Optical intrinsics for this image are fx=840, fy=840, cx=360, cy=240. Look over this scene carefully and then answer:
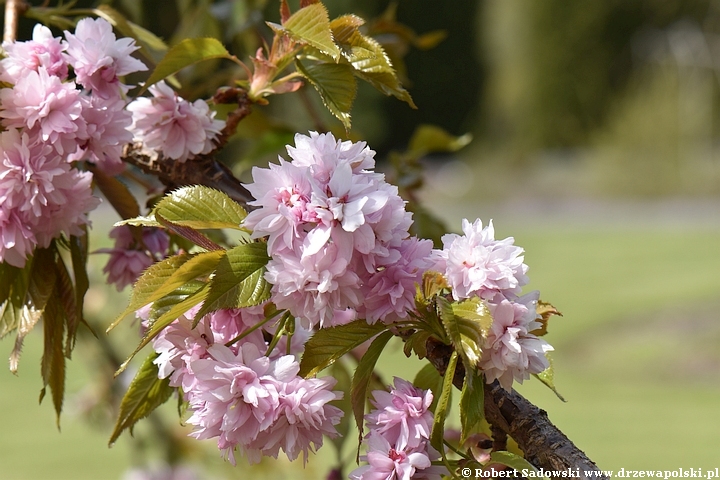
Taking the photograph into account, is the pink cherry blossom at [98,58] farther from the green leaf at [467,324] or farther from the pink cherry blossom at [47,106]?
the green leaf at [467,324]

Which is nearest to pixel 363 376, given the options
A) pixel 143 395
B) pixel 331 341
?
pixel 331 341

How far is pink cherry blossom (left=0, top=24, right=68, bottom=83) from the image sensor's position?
44 centimetres

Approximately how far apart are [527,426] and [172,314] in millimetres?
159

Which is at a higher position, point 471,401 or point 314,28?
point 314,28

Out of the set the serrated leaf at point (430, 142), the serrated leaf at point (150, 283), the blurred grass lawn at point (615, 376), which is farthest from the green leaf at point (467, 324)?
the blurred grass lawn at point (615, 376)

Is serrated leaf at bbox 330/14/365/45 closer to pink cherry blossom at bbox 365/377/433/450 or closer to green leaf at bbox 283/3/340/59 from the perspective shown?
green leaf at bbox 283/3/340/59

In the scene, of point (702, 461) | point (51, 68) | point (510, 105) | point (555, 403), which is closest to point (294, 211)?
point (51, 68)

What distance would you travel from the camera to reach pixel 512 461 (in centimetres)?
36

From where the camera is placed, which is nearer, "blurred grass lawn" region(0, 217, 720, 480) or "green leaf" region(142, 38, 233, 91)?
"green leaf" region(142, 38, 233, 91)

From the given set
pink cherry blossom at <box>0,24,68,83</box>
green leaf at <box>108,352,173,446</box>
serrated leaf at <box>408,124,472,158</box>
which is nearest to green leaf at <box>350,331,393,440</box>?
green leaf at <box>108,352,173,446</box>

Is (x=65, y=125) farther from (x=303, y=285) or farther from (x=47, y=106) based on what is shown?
(x=303, y=285)

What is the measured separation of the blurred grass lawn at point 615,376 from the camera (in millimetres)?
2803

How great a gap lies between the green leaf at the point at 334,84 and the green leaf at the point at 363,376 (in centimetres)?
12

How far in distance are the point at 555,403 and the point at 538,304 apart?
10.5 feet
